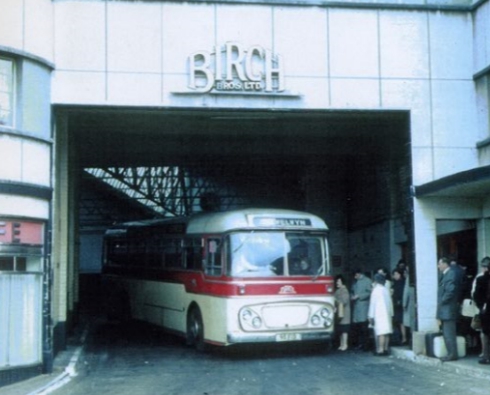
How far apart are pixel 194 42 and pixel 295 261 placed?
16.1 feet

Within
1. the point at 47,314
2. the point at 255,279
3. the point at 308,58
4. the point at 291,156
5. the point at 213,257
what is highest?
the point at 308,58

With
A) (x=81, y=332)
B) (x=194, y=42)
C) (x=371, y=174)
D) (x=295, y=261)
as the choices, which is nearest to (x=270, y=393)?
(x=295, y=261)

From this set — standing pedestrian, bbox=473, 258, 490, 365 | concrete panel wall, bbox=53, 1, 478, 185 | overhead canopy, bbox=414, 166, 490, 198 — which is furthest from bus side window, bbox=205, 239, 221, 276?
standing pedestrian, bbox=473, 258, 490, 365

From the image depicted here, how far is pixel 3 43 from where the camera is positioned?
594 inches

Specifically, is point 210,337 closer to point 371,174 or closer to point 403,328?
point 403,328

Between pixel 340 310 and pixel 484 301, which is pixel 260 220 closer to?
pixel 340 310

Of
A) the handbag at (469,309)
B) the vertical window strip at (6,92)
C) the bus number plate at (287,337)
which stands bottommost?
the bus number plate at (287,337)

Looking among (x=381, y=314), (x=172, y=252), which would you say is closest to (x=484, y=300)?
(x=381, y=314)

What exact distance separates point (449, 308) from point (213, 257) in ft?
16.8

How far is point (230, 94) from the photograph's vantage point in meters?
17.3

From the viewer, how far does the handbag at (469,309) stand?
15.6 m

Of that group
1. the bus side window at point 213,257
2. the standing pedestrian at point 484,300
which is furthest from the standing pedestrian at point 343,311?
the standing pedestrian at point 484,300

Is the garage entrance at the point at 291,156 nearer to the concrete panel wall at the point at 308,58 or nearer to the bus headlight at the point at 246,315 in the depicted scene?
the concrete panel wall at the point at 308,58

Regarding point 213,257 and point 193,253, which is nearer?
point 213,257
